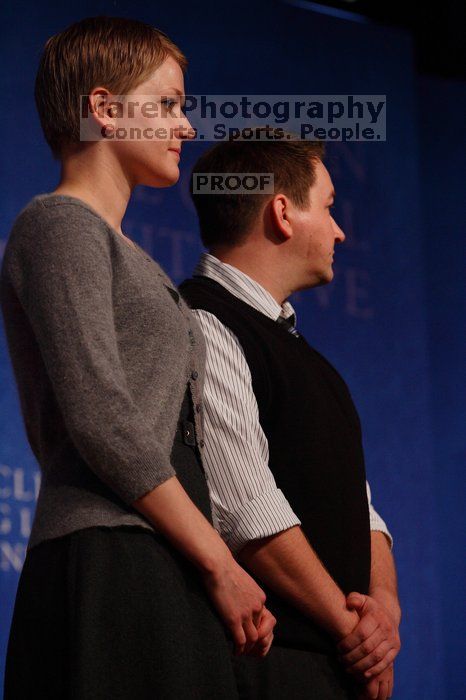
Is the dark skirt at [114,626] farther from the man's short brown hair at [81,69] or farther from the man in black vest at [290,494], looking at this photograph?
the man's short brown hair at [81,69]

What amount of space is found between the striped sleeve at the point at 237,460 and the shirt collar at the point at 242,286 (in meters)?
0.16

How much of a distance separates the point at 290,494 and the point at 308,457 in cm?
6

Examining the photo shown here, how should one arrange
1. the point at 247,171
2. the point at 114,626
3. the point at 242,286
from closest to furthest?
the point at 114,626 → the point at 242,286 → the point at 247,171

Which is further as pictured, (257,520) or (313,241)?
(313,241)

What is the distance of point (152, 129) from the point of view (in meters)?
1.30

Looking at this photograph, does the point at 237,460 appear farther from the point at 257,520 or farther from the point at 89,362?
the point at 89,362

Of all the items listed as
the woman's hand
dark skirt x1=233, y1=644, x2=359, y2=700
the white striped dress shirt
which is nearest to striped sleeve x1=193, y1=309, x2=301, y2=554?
the white striped dress shirt

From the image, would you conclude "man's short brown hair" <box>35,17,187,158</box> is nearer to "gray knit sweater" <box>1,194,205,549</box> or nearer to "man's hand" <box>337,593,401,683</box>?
"gray knit sweater" <box>1,194,205,549</box>

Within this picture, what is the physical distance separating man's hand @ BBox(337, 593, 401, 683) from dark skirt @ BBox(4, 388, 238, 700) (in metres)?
0.39

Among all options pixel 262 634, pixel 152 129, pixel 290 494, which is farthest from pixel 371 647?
pixel 152 129

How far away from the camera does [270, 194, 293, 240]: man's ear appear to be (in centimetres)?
176

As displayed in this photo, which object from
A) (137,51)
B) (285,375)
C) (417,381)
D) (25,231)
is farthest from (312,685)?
(417,381)

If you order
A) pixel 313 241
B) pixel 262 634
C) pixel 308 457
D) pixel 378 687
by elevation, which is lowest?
pixel 378 687

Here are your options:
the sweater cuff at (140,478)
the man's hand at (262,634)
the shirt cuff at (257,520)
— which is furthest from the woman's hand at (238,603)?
the shirt cuff at (257,520)
